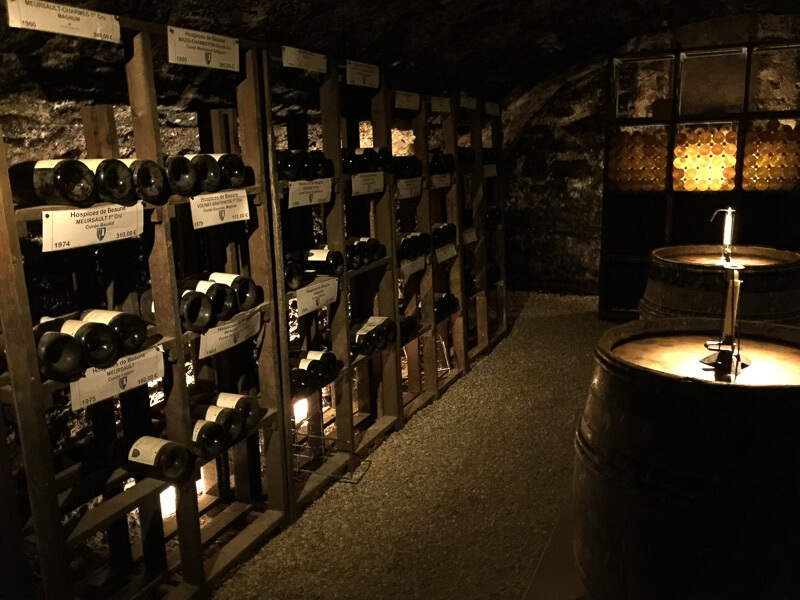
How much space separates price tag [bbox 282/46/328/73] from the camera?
97.2 inches

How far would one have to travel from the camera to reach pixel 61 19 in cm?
165

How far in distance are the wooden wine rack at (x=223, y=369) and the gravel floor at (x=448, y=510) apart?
0.42 feet

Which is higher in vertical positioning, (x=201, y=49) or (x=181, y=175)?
(x=201, y=49)

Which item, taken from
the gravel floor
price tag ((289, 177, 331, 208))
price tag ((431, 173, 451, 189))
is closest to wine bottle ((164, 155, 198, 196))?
price tag ((289, 177, 331, 208))

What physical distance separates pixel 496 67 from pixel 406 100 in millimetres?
1264

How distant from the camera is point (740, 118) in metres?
4.67

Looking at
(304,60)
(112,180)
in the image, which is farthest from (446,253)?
(112,180)

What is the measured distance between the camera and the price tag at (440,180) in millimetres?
3713

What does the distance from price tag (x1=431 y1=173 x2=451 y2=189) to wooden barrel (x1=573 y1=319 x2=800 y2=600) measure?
252 centimetres

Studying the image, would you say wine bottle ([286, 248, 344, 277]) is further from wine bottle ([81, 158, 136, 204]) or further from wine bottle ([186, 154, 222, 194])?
wine bottle ([81, 158, 136, 204])

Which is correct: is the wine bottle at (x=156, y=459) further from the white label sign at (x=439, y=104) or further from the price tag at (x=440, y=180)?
the white label sign at (x=439, y=104)

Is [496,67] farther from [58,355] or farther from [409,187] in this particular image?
[58,355]

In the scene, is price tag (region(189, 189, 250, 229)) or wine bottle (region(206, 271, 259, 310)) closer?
price tag (region(189, 189, 250, 229))

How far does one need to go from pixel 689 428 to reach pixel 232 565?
69.9 inches
